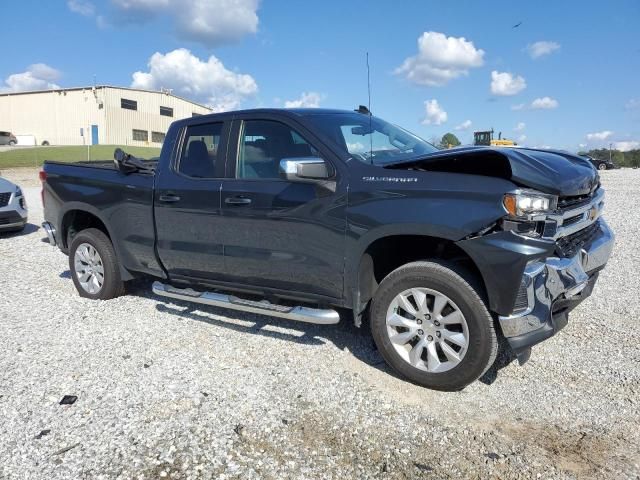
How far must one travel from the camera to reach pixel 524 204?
9.84 feet

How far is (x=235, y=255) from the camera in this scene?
4.24 m

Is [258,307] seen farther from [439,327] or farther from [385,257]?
[439,327]

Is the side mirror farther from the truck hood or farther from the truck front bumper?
the truck front bumper

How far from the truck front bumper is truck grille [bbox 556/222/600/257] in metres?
0.05

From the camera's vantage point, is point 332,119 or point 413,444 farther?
point 332,119

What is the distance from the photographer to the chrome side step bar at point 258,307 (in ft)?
12.2

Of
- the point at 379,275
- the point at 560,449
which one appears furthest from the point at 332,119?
the point at 560,449

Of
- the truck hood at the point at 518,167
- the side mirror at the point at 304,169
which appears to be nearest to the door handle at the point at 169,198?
the side mirror at the point at 304,169

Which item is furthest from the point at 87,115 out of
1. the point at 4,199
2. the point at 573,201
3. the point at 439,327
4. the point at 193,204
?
the point at 573,201

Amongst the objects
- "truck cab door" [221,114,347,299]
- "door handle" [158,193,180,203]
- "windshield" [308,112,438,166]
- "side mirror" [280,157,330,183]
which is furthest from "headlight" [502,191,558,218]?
"door handle" [158,193,180,203]

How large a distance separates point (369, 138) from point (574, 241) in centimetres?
174

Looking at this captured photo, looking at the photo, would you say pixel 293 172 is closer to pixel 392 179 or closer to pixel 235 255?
pixel 392 179

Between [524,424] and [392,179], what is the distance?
1753mm

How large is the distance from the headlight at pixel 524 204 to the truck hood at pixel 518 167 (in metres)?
0.07
